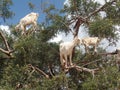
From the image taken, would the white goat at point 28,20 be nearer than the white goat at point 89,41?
No

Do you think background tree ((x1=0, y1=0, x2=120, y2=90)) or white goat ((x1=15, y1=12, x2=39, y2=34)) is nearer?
background tree ((x1=0, y1=0, x2=120, y2=90))

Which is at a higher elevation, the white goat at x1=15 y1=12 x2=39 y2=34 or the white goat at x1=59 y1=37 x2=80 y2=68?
the white goat at x1=15 y1=12 x2=39 y2=34

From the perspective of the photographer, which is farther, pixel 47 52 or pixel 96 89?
pixel 47 52

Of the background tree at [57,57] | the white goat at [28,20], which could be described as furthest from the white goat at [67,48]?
the white goat at [28,20]

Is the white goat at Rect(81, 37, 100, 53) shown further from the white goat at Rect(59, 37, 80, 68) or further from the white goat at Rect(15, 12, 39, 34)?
the white goat at Rect(15, 12, 39, 34)

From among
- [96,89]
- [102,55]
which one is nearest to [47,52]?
[102,55]

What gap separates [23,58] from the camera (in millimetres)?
9797

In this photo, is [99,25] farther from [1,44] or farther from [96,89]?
[1,44]

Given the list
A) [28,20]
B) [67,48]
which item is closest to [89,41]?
[67,48]

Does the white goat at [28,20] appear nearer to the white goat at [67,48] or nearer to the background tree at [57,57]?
the background tree at [57,57]

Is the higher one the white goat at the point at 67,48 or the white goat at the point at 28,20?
the white goat at the point at 28,20

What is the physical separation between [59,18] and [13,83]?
2172 mm

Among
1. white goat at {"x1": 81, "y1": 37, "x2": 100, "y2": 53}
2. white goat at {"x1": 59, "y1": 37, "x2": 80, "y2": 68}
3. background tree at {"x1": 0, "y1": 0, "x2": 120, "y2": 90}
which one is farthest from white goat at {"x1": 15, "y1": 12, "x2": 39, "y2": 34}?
white goat at {"x1": 81, "y1": 37, "x2": 100, "y2": 53}

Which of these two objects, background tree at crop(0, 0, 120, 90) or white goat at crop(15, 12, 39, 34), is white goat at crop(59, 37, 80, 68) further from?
white goat at crop(15, 12, 39, 34)
